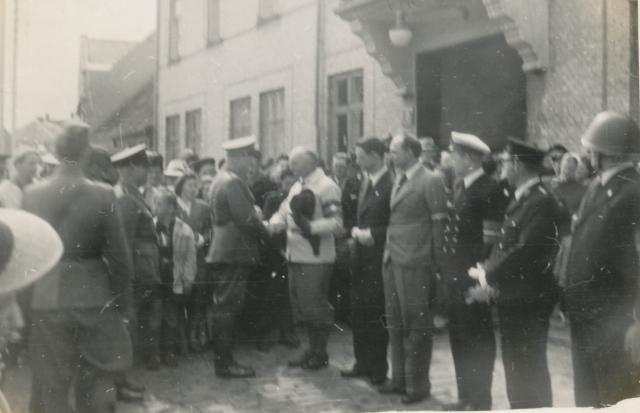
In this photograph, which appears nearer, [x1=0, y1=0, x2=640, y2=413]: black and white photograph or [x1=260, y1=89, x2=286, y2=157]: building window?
[x1=0, y1=0, x2=640, y2=413]: black and white photograph

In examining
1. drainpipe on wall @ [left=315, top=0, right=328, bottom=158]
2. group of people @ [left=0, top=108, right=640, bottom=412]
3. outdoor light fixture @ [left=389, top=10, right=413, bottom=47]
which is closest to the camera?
group of people @ [left=0, top=108, right=640, bottom=412]

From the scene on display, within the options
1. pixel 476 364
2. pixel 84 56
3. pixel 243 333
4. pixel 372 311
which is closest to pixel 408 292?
pixel 372 311

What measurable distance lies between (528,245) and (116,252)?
6.25 ft

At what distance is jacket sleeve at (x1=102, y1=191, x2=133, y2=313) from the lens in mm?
2814

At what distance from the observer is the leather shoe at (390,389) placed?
136 inches

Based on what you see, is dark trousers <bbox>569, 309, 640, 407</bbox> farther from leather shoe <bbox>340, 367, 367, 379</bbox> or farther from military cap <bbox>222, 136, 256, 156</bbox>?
military cap <bbox>222, 136, 256, 156</bbox>

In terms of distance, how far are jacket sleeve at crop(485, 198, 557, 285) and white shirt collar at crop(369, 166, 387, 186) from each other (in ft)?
2.27

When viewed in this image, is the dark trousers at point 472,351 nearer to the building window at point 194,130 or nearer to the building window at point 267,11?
the building window at point 194,130

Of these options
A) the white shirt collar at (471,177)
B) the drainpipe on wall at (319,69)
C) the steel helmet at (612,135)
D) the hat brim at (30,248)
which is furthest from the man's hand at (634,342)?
the hat brim at (30,248)

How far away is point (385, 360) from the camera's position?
3.47 meters

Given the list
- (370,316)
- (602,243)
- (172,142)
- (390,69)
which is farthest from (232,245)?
(602,243)

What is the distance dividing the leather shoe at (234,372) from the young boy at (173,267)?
235 mm

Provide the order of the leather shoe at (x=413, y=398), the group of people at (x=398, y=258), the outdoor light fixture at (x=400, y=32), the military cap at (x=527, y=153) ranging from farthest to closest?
the outdoor light fixture at (x=400, y=32) → the leather shoe at (x=413, y=398) → the military cap at (x=527, y=153) → the group of people at (x=398, y=258)

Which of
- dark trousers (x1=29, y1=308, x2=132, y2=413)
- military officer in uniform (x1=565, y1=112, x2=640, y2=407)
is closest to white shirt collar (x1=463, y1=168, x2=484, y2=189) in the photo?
military officer in uniform (x1=565, y1=112, x2=640, y2=407)
